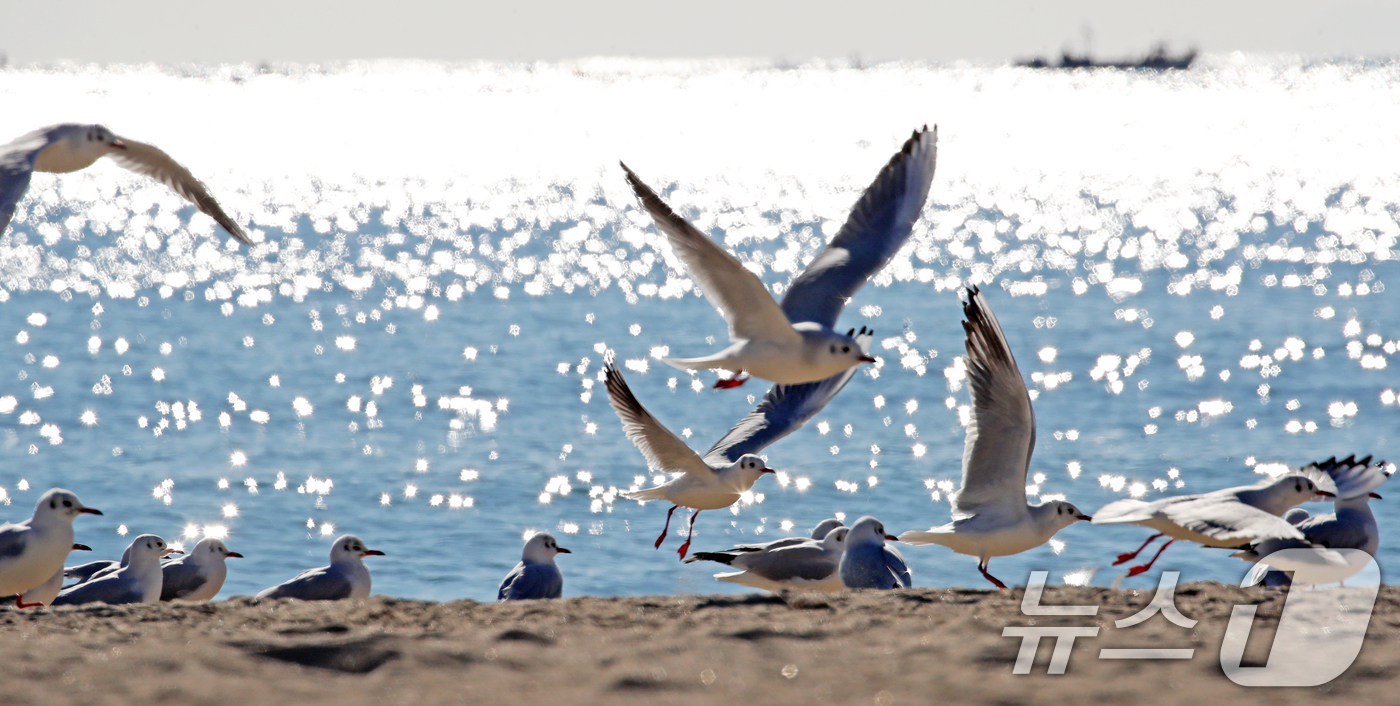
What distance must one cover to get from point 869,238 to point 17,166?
484cm

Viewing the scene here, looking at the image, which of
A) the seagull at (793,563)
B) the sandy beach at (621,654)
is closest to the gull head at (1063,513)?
the sandy beach at (621,654)

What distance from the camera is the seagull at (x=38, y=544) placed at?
318 inches

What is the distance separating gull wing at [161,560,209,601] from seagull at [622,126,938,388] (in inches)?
133

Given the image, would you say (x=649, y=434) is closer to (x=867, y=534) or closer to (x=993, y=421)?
(x=867, y=534)

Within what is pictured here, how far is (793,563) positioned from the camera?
30.4ft

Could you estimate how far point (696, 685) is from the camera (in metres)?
5.54

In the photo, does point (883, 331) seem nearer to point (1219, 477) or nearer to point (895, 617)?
point (1219, 477)

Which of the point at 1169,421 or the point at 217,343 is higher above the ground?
the point at 217,343

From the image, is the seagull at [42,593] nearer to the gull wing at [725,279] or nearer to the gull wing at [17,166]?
the gull wing at [17,166]

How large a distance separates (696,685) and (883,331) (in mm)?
24075

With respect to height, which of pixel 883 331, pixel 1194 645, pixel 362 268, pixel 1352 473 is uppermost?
pixel 362 268

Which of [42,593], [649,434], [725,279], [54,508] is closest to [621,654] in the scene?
[725,279]

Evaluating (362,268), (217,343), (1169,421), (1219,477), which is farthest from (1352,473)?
(362,268)

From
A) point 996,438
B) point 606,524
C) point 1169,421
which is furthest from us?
point 1169,421
